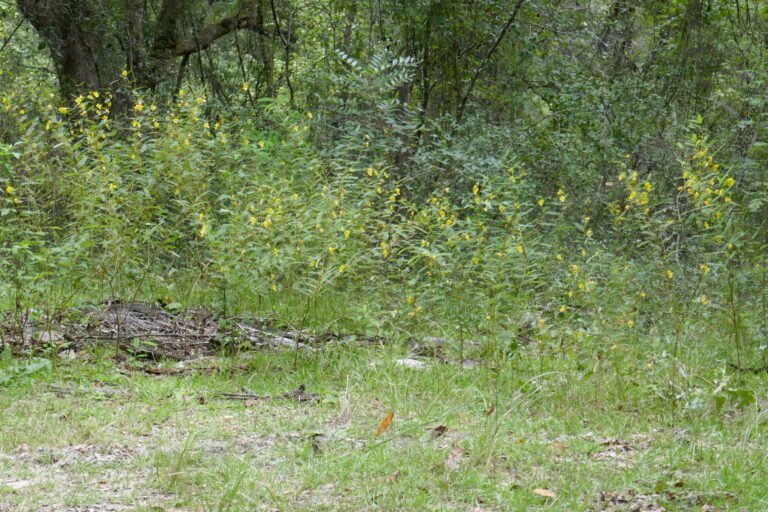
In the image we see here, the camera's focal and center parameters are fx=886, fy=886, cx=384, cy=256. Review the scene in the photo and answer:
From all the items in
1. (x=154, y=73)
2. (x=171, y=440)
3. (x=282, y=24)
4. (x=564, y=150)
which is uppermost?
(x=282, y=24)

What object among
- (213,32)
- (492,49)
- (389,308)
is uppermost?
(213,32)

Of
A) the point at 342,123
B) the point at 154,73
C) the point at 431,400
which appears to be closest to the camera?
the point at 431,400

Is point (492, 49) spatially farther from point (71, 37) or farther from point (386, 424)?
point (386, 424)

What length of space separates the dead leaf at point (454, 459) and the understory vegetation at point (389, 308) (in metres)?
0.04

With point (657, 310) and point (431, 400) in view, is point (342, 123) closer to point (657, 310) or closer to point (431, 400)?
point (657, 310)

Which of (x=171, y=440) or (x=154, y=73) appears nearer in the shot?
(x=171, y=440)

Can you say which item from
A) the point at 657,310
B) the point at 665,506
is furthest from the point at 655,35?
the point at 665,506

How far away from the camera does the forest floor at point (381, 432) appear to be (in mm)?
3176

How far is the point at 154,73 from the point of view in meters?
11.3

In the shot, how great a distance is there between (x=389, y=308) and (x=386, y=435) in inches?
84.8

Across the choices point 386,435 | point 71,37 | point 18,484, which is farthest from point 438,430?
point 71,37

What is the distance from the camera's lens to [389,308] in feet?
19.7

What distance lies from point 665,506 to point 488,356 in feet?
7.16

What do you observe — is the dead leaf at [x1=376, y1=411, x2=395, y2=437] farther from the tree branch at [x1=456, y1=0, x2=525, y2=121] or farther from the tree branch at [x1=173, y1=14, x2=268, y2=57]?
the tree branch at [x1=173, y1=14, x2=268, y2=57]
